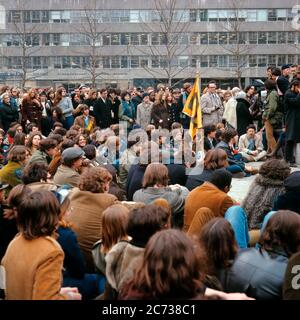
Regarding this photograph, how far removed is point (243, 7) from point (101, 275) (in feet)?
202

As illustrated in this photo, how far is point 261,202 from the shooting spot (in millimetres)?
6426

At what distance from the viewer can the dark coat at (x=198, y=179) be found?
23.9 ft

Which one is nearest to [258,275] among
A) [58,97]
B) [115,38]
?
[58,97]

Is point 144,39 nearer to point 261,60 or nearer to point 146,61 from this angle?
point 146,61

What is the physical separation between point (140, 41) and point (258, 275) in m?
60.9

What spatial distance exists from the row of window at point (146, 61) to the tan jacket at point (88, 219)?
56714mm

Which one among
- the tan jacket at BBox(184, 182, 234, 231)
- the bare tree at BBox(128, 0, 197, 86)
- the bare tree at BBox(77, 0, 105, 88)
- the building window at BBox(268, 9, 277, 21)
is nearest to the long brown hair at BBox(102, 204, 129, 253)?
the tan jacket at BBox(184, 182, 234, 231)

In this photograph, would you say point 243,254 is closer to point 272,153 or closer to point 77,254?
point 77,254

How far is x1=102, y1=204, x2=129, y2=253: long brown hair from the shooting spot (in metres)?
4.97

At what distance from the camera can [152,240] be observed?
3357mm

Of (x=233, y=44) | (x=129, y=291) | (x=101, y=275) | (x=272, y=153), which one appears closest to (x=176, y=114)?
(x=272, y=153)

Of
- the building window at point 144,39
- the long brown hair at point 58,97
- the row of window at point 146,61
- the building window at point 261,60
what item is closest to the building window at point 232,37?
the row of window at point 146,61

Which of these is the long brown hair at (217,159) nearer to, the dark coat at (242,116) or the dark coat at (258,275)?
the dark coat at (258,275)

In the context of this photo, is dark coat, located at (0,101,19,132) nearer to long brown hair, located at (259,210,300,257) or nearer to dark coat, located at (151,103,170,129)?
dark coat, located at (151,103,170,129)
